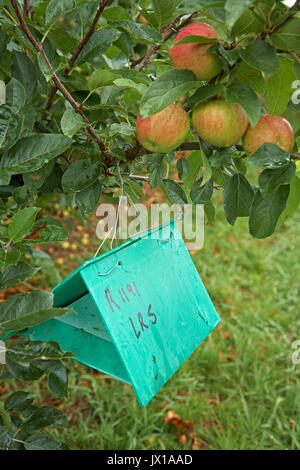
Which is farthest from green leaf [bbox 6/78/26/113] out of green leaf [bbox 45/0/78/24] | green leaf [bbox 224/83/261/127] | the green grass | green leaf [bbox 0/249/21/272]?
the green grass

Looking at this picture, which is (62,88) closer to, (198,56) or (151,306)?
(198,56)

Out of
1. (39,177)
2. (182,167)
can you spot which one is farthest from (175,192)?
(39,177)

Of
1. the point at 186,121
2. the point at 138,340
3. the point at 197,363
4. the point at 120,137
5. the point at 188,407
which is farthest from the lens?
the point at 197,363

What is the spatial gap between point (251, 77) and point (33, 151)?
342 mm

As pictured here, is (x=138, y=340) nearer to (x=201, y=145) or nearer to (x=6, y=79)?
(x=201, y=145)

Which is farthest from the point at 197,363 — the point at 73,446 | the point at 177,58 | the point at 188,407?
the point at 177,58

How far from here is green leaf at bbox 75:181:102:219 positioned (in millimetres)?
821

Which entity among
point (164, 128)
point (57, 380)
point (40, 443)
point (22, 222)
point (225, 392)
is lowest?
point (225, 392)

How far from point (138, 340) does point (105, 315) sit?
9 cm

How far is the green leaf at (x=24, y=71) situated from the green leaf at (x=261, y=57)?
0.48 meters

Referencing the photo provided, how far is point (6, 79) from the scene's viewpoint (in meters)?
1.11

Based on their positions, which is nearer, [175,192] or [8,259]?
[8,259]

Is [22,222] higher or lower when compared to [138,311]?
higher

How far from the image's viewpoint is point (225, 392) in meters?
1.97
